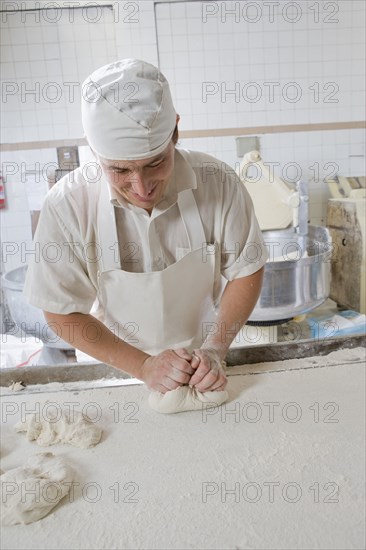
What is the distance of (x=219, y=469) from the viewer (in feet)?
3.04

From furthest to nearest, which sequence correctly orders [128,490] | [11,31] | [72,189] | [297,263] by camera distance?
[11,31] → [297,263] → [72,189] → [128,490]

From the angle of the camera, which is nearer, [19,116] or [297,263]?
[297,263]

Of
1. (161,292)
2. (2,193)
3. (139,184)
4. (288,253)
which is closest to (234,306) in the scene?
(161,292)

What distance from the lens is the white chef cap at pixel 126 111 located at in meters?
1.04

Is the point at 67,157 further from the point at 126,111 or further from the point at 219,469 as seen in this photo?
the point at 219,469

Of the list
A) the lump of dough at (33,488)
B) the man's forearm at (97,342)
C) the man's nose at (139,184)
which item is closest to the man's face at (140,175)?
the man's nose at (139,184)

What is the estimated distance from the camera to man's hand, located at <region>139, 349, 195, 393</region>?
115cm

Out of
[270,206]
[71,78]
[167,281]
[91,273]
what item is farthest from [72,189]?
[71,78]

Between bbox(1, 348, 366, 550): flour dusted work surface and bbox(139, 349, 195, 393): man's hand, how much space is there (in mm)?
70

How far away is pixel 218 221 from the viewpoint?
1.36 m

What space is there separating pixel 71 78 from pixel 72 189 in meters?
2.61

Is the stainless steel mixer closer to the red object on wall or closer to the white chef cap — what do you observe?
the white chef cap

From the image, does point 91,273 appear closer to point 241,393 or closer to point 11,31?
point 241,393

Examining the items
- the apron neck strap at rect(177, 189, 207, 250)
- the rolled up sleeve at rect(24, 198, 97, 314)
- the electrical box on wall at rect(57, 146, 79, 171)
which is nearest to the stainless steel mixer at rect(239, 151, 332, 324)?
the apron neck strap at rect(177, 189, 207, 250)
